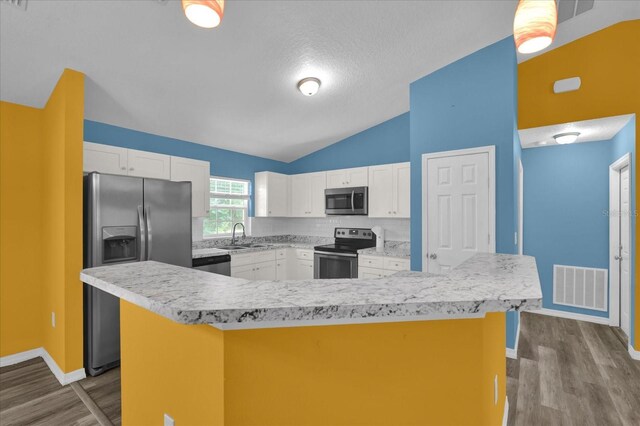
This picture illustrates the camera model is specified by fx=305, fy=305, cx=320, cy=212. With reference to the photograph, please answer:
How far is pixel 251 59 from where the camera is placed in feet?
9.16

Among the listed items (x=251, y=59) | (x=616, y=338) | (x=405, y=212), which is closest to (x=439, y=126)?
(x=405, y=212)

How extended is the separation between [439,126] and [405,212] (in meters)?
1.24

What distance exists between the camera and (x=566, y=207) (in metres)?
4.14

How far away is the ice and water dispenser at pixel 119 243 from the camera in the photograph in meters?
2.69

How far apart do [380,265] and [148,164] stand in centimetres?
308

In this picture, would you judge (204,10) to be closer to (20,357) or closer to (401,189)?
(401,189)

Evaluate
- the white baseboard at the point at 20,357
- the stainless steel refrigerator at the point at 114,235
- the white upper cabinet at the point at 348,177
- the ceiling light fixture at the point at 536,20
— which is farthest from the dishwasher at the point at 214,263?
the ceiling light fixture at the point at 536,20

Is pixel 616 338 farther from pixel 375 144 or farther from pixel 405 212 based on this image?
pixel 375 144

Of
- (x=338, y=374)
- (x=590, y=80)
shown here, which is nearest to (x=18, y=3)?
(x=338, y=374)

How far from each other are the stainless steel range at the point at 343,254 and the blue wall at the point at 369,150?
1.13 metres

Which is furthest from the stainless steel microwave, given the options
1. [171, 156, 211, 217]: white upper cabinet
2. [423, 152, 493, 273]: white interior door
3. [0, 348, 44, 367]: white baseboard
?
[0, 348, 44, 367]: white baseboard

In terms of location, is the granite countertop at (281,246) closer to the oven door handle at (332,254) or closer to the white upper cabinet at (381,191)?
the oven door handle at (332,254)

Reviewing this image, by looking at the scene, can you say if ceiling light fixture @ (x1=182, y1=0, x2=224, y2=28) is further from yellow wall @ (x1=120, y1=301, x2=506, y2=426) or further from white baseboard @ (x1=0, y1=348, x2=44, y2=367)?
white baseboard @ (x1=0, y1=348, x2=44, y2=367)

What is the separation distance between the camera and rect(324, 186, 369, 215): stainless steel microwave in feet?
14.7
